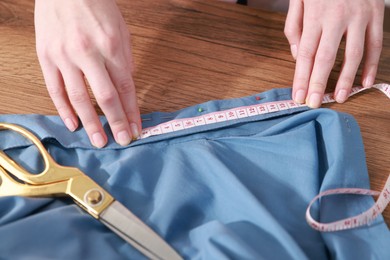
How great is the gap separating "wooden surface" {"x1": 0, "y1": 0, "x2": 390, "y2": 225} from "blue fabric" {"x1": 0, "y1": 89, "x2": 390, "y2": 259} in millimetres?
49

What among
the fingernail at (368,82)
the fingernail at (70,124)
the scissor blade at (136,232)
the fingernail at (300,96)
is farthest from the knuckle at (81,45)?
the fingernail at (368,82)

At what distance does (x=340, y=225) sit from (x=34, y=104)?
1.97 ft

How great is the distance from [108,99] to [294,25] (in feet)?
1.34

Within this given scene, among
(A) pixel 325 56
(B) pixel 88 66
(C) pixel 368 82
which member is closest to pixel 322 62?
(A) pixel 325 56

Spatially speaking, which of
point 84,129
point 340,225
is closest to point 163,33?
point 84,129

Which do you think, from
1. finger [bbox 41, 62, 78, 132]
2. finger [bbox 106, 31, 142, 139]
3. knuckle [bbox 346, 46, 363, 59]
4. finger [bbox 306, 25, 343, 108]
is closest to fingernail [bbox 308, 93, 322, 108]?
finger [bbox 306, 25, 343, 108]

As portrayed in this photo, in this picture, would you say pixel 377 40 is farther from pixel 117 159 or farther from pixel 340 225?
pixel 117 159

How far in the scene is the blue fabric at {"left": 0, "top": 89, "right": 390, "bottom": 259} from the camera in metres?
0.64

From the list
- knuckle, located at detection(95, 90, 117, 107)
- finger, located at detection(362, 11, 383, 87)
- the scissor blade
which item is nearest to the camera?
the scissor blade

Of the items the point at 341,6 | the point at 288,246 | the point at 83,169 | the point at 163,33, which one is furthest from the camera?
the point at 163,33

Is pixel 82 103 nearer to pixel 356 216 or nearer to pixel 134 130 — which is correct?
pixel 134 130

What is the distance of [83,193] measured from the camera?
68cm

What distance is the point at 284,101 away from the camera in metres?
0.85

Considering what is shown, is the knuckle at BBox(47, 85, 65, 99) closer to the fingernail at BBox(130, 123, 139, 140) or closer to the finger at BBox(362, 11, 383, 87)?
the fingernail at BBox(130, 123, 139, 140)
